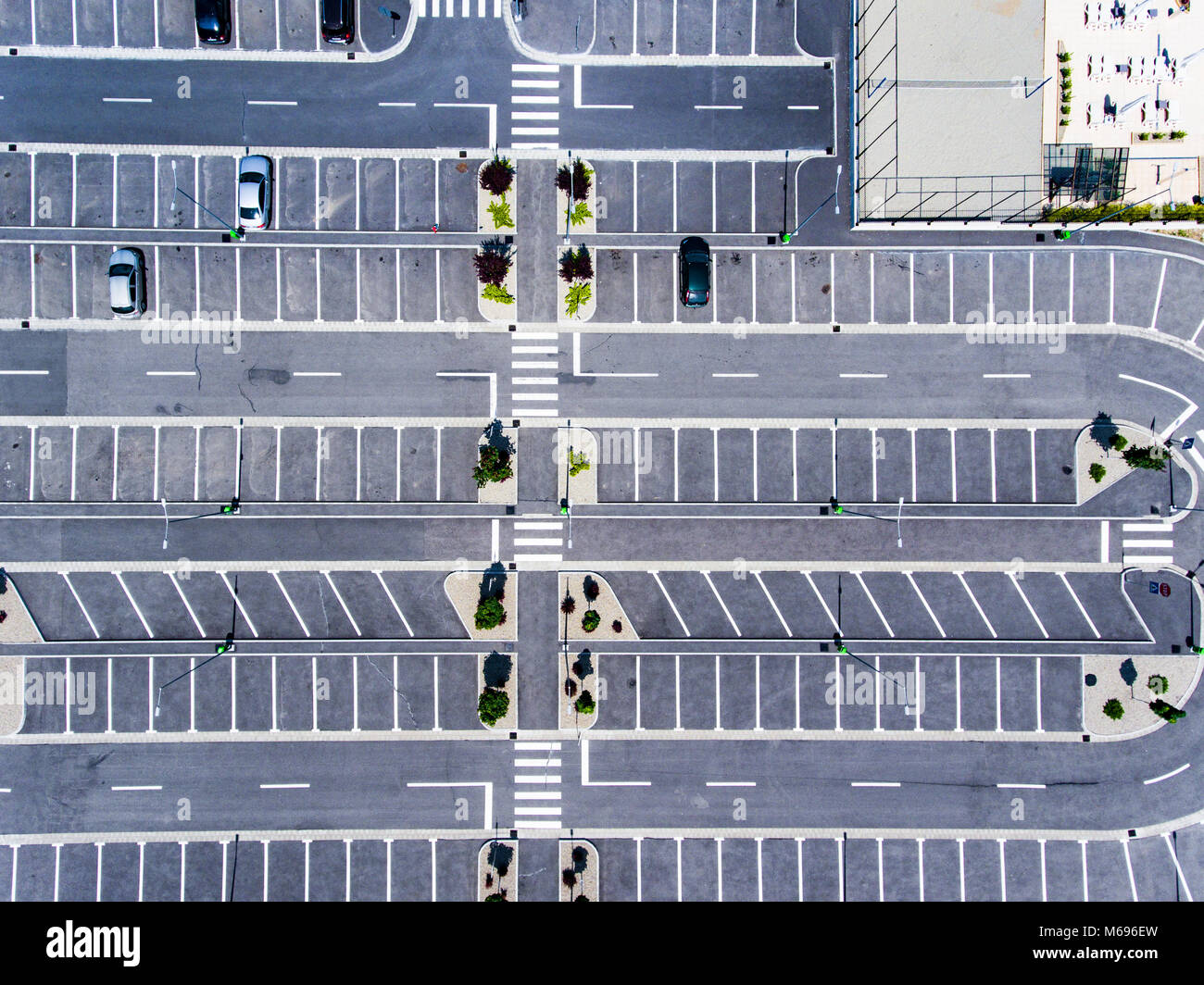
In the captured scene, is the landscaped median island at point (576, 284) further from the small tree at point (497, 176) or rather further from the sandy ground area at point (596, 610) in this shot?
the sandy ground area at point (596, 610)

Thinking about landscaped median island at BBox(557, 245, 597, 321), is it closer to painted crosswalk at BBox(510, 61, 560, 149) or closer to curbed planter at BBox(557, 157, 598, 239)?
curbed planter at BBox(557, 157, 598, 239)

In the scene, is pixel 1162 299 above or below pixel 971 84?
below

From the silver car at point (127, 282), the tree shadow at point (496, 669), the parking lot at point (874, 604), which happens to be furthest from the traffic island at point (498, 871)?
the silver car at point (127, 282)

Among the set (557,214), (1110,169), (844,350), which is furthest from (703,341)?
(1110,169)

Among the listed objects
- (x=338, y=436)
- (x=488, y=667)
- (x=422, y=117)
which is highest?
(x=422, y=117)

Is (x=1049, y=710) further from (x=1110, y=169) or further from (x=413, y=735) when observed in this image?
(x=413, y=735)

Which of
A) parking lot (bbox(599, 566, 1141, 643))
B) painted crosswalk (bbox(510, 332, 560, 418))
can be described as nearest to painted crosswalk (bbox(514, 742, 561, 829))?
parking lot (bbox(599, 566, 1141, 643))

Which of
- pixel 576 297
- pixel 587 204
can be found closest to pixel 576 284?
pixel 576 297
